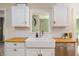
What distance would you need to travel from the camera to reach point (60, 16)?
1.45m

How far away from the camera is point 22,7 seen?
4.63 feet

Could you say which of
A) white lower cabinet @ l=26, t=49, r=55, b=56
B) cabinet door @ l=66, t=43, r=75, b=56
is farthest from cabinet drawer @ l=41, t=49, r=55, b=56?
cabinet door @ l=66, t=43, r=75, b=56

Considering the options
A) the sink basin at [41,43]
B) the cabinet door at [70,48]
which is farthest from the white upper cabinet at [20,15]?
the cabinet door at [70,48]

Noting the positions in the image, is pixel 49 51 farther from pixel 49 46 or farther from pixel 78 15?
pixel 78 15

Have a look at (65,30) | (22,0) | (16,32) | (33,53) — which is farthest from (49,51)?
(22,0)

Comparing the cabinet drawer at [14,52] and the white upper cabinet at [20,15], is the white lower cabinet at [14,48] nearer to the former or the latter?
the cabinet drawer at [14,52]

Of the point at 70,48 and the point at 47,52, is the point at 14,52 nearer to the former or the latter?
the point at 47,52

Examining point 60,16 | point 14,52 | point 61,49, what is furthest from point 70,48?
point 14,52

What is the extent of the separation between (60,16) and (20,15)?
0.45 meters

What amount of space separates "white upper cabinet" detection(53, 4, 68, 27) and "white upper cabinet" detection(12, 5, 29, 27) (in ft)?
1.05

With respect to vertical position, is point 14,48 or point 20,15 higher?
point 20,15

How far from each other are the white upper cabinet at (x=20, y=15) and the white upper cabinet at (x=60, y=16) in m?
0.32

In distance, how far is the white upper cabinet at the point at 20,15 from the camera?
1406mm

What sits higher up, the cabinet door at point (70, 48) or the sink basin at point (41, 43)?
the sink basin at point (41, 43)
